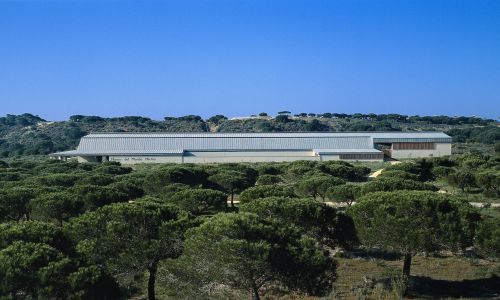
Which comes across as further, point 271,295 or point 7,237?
point 271,295

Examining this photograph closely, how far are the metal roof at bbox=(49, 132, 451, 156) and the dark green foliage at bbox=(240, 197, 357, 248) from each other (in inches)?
2051

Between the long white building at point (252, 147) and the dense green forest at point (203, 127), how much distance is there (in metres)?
27.3

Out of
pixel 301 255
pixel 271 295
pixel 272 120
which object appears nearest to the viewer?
pixel 301 255

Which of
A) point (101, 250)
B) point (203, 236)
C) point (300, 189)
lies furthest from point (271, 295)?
point (300, 189)

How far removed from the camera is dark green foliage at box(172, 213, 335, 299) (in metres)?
13.8

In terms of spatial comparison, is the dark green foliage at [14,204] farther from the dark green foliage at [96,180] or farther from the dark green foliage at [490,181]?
the dark green foliage at [490,181]

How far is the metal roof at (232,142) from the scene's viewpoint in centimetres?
7350

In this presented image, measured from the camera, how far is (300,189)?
3459 cm

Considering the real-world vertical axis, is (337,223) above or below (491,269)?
above

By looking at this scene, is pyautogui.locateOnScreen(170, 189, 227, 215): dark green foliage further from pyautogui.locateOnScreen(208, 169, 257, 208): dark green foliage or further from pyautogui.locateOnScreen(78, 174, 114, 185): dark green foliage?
pyautogui.locateOnScreen(78, 174, 114, 185): dark green foliage

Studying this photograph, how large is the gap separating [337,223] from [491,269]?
6.43 m

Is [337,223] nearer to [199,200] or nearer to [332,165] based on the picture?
[199,200]

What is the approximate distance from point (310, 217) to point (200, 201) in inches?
310

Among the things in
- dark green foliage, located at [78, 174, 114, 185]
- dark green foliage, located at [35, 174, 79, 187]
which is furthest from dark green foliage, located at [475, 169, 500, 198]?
dark green foliage, located at [35, 174, 79, 187]
